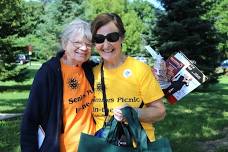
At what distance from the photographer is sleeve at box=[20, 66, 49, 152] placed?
324 cm

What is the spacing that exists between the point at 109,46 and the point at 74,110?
482 mm

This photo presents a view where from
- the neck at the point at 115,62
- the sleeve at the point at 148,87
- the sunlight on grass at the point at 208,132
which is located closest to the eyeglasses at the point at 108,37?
the neck at the point at 115,62

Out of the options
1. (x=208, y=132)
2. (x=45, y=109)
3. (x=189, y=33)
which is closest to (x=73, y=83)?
(x=45, y=109)

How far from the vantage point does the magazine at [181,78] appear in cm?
371

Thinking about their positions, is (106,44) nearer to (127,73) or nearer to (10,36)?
(127,73)

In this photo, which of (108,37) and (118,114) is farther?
(108,37)

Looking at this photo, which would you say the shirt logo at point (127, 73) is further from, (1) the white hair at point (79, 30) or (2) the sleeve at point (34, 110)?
(2) the sleeve at point (34, 110)

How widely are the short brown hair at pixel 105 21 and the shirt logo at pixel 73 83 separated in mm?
335

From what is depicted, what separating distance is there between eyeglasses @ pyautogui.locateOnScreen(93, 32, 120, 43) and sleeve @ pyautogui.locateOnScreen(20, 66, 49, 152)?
0.39 m

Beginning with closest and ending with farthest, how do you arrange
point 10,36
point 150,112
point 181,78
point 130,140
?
point 130,140
point 150,112
point 181,78
point 10,36

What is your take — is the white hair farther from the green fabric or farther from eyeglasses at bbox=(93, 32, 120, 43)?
the green fabric

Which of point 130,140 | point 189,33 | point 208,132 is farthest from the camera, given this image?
point 189,33

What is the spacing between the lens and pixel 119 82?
10.7ft

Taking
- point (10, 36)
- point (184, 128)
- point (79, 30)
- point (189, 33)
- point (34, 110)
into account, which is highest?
point (79, 30)
